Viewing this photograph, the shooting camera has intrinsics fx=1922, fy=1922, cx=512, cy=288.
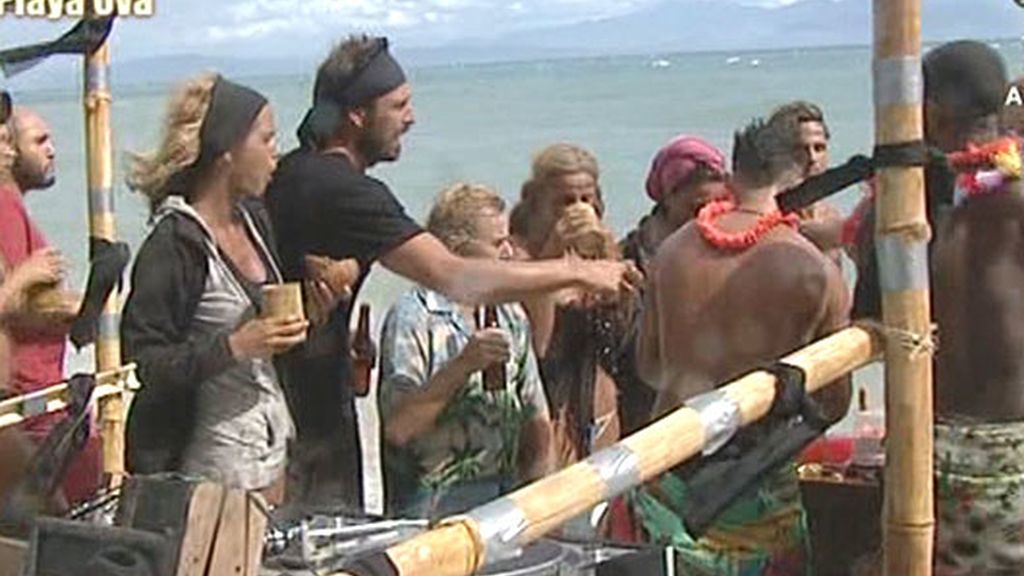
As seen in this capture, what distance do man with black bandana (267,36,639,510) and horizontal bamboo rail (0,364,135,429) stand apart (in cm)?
38

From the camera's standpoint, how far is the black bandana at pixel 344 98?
415cm

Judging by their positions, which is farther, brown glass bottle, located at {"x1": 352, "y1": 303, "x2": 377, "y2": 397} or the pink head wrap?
the pink head wrap

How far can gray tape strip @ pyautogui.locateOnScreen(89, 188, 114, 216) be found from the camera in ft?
13.7

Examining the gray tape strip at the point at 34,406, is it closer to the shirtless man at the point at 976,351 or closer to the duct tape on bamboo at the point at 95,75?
the duct tape on bamboo at the point at 95,75

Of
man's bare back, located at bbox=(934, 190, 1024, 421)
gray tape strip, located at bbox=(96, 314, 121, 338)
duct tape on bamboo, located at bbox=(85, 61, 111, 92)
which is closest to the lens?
man's bare back, located at bbox=(934, 190, 1024, 421)

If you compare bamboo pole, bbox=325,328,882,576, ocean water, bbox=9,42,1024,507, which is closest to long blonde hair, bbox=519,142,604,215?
ocean water, bbox=9,42,1024,507

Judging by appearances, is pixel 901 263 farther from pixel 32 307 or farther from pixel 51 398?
pixel 32 307

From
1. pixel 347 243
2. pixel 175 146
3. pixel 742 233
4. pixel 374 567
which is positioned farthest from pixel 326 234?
pixel 374 567

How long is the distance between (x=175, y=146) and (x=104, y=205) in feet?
1.00

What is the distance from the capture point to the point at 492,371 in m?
4.43

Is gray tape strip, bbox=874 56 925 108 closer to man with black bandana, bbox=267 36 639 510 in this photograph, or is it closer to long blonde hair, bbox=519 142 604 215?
man with black bandana, bbox=267 36 639 510

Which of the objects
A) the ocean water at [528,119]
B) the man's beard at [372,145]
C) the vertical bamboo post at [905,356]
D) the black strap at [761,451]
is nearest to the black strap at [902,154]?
the vertical bamboo post at [905,356]

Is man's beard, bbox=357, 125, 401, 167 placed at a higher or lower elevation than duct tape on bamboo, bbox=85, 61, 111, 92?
lower

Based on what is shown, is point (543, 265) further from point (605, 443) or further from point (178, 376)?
point (605, 443)
